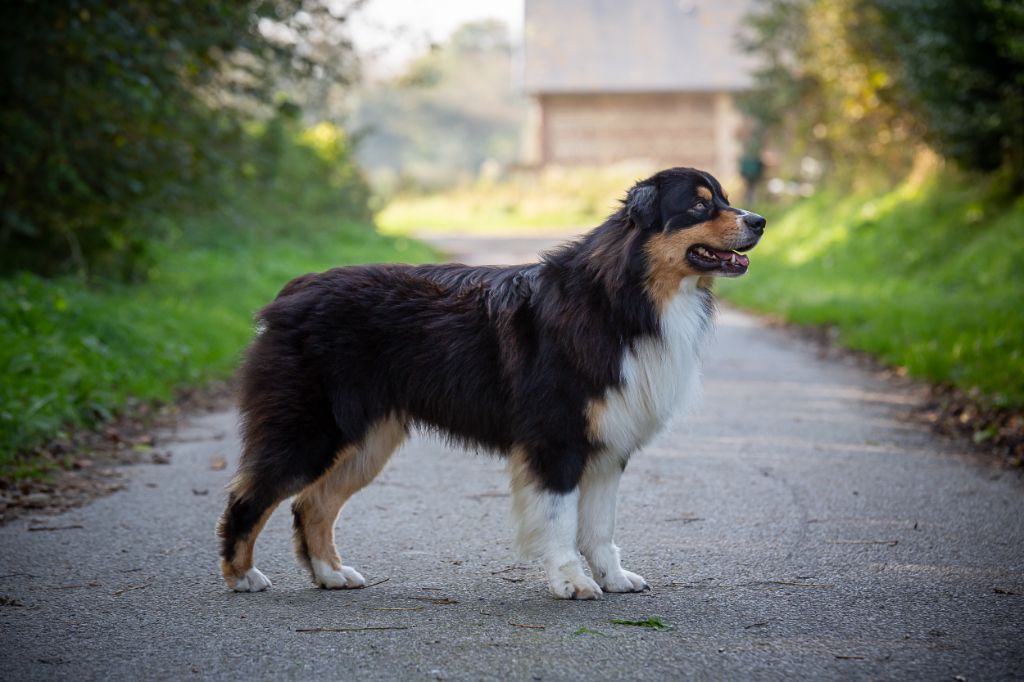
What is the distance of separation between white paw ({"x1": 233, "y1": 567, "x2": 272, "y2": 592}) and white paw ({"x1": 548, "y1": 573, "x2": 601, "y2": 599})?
1.33 m

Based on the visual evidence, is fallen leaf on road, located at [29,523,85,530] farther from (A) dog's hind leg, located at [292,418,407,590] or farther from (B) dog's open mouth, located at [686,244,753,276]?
(B) dog's open mouth, located at [686,244,753,276]

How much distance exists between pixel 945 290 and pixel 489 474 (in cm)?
955

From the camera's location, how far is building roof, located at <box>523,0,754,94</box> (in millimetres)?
49656

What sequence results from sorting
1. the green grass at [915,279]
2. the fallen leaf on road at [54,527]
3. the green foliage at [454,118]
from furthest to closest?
the green foliage at [454,118]
the green grass at [915,279]
the fallen leaf on road at [54,527]

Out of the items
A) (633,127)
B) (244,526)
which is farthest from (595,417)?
(633,127)

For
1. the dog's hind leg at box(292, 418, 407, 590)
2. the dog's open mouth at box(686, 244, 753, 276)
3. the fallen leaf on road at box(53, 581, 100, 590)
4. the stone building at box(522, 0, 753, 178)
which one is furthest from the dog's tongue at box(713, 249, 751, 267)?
the stone building at box(522, 0, 753, 178)

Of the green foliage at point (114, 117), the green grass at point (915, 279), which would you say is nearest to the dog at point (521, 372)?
the green grass at point (915, 279)

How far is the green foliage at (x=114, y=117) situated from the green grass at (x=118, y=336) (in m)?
0.72

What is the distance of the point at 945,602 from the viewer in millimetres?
4863

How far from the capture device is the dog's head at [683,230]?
511 cm

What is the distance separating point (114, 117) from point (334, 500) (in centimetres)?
843

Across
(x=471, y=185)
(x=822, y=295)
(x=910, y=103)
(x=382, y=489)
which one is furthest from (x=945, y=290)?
(x=471, y=185)

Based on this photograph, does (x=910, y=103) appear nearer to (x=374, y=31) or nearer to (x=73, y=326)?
(x=374, y=31)

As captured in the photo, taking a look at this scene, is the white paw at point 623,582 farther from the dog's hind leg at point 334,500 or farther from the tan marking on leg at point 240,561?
the tan marking on leg at point 240,561
